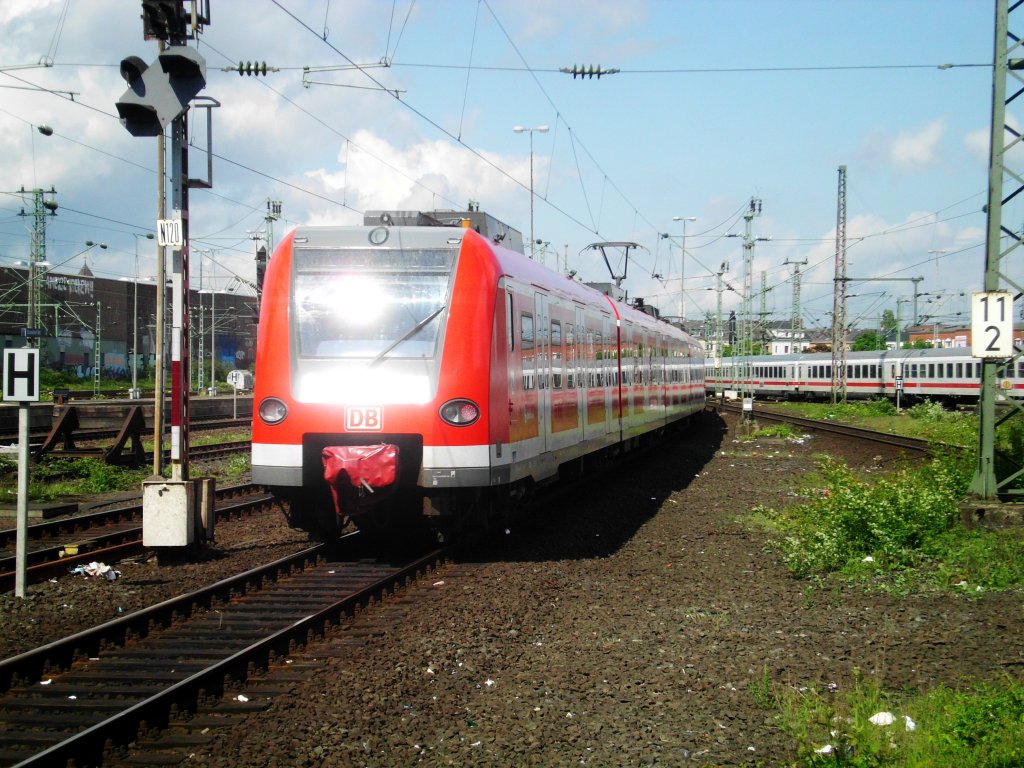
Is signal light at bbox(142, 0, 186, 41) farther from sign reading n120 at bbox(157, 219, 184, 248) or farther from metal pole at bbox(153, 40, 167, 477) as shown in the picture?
sign reading n120 at bbox(157, 219, 184, 248)

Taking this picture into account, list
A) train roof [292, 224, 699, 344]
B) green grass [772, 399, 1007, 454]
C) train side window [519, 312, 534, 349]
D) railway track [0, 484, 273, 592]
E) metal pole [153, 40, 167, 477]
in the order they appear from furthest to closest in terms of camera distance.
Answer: green grass [772, 399, 1007, 454]
metal pole [153, 40, 167, 477]
train side window [519, 312, 534, 349]
railway track [0, 484, 273, 592]
train roof [292, 224, 699, 344]

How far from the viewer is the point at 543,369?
11.5 meters

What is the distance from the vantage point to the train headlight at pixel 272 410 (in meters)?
9.33

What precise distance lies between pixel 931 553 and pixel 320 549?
6216 mm

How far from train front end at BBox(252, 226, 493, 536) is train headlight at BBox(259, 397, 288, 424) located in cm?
1

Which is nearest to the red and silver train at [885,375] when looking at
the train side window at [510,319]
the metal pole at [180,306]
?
the train side window at [510,319]

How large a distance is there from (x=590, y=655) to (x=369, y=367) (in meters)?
3.77

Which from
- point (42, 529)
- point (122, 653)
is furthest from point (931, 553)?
point (42, 529)

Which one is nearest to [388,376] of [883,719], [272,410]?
[272,410]

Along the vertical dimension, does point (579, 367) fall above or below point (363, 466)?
above

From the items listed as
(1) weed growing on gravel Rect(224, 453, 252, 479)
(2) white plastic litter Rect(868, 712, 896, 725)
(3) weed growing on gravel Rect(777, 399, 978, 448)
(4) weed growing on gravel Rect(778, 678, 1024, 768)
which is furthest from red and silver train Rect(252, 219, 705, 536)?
(3) weed growing on gravel Rect(777, 399, 978, 448)

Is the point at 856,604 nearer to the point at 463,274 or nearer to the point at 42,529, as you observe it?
the point at 463,274

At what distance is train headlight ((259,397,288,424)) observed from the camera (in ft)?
30.6

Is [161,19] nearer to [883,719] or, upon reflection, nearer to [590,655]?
[590,655]
